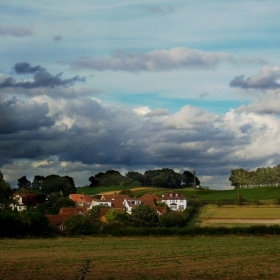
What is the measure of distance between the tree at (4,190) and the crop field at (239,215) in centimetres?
3505

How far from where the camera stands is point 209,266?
34594 millimetres

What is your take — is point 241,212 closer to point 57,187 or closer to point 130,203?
point 130,203

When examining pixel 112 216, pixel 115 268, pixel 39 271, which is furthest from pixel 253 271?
pixel 112 216

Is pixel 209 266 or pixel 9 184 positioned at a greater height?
pixel 9 184

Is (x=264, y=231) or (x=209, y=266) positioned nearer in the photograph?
(x=209, y=266)

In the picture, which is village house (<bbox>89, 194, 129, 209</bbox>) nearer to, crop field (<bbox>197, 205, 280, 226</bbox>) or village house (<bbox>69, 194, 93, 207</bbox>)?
village house (<bbox>69, 194, 93, 207</bbox>)

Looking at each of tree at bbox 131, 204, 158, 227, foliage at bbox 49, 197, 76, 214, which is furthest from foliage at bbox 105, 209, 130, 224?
foliage at bbox 49, 197, 76, 214

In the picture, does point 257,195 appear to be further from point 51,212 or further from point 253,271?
point 253,271

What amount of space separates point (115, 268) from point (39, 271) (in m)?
4.58

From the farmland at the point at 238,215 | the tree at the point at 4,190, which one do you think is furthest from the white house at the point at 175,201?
the tree at the point at 4,190

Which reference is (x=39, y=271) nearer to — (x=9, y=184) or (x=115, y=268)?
(x=115, y=268)

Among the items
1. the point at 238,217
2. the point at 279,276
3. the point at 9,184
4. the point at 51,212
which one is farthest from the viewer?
the point at 51,212

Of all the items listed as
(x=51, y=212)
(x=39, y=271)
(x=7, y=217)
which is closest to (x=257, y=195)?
(x=51, y=212)

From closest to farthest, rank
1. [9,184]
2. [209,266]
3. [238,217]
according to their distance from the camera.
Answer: [209,266], [9,184], [238,217]
